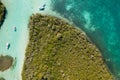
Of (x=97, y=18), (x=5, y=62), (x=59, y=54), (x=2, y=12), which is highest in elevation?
(x=97, y=18)

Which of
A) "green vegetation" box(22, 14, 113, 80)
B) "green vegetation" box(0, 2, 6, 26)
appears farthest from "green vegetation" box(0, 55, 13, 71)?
"green vegetation" box(0, 2, 6, 26)

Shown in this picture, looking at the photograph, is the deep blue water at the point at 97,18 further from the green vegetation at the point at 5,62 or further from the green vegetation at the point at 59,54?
the green vegetation at the point at 5,62

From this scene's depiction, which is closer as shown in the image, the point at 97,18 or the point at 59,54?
the point at 59,54

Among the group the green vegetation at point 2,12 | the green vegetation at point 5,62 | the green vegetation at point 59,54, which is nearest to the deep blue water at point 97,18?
the green vegetation at point 59,54

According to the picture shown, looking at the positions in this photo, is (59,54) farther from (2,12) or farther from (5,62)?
(2,12)

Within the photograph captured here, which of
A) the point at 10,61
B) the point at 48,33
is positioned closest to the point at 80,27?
the point at 48,33

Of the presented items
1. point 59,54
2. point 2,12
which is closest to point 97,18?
point 59,54

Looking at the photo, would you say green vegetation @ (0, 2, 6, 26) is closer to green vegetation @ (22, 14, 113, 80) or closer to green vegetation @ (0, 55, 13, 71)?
green vegetation @ (22, 14, 113, 80)
